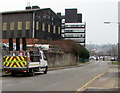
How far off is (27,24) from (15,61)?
145 ft

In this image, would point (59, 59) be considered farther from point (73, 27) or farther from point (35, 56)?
point (73, 27)

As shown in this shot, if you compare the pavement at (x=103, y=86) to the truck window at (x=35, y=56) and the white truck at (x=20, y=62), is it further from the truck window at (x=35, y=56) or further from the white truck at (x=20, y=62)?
the truck window at (x=35, y=56)

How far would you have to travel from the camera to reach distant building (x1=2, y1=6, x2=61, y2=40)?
2625 inches

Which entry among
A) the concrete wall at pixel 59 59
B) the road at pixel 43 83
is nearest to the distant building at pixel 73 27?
the concrete wall at pixel 59 59

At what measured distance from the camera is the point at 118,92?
13.6 m

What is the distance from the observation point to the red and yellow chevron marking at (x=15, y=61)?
23.5 metres

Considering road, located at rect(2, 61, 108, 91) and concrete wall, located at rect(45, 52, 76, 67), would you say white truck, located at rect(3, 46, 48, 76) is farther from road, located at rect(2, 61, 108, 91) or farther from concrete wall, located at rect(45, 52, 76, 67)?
concrete wall, located at rect(45, 52, 76, 67)

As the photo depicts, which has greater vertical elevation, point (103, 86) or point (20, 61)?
point (20, 61)

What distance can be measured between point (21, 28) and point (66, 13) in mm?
80032

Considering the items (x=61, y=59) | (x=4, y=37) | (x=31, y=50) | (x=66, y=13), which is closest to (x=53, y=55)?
(x=61, y=59)

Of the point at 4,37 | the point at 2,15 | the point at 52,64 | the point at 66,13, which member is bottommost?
the point at 52,64

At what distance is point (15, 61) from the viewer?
23609mm

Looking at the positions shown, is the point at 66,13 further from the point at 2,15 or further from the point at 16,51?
the point at 16,51

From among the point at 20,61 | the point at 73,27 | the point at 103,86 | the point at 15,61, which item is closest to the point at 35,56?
the point at 20,61
